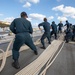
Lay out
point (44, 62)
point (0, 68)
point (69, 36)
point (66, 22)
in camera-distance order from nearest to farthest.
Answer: point (0, 68) < point (44, 62) < point (69, 36) < point (66, 22)

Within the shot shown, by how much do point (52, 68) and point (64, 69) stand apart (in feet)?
1.52

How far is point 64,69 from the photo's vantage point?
7879 millimetres

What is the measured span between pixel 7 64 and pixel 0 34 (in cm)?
1359

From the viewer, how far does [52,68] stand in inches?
309

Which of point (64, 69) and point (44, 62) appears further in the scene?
point (44, 62)

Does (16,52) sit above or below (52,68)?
above

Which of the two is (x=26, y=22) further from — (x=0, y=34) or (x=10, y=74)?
(x=0, y=34)

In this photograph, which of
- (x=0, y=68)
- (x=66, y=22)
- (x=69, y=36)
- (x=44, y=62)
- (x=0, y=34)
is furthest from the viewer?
(x=66, y=22)

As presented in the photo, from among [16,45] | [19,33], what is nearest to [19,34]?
[19,33]

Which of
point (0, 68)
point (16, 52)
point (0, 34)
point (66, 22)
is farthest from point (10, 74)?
point (66, 22)

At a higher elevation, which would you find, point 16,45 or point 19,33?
point 19,33

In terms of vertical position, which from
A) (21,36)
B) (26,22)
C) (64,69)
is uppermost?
(26,22)

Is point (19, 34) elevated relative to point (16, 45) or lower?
elevated

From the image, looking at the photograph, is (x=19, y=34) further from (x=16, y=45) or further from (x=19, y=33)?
(x=16, y=45)
